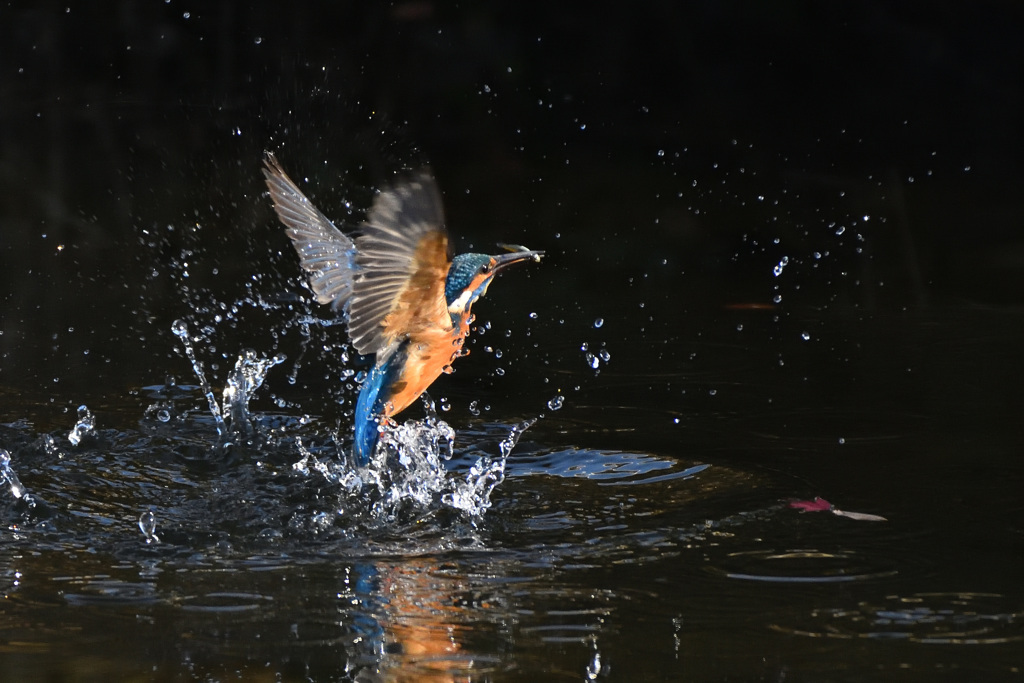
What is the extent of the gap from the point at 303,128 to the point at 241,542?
6.56 m

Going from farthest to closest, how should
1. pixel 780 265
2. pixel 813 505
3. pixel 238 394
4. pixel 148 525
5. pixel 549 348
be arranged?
1. pixel 780 265
2. pixel 549 348
3. pixel 238 394
4. pixel 813 505
5. pixel 148 525

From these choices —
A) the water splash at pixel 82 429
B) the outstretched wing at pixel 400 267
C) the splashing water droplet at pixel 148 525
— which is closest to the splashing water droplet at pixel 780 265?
the outstretched wing at pixel 400 267

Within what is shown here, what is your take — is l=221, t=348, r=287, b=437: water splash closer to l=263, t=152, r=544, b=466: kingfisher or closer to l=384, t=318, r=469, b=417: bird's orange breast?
l=263, t=152, r=544, b=466: kingfisher

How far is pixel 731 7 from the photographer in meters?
9.63

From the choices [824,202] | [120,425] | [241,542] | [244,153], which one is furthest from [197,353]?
[244,153]

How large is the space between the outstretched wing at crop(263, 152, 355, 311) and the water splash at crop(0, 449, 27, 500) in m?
0.92

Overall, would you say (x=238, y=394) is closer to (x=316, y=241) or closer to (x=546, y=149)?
(x=316, y=241)

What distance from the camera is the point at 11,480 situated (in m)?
3.46

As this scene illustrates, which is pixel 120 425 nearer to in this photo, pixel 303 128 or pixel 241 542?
pixel 241 542

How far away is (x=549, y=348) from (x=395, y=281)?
6.01ft

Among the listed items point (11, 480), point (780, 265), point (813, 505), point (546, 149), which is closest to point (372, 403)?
point (11, 480)

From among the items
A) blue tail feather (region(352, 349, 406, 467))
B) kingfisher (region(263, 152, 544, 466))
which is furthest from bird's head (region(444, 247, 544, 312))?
blue tail feather (region(352, 349, 406, 467))

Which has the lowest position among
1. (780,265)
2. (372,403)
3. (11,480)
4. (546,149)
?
A: (11,480)

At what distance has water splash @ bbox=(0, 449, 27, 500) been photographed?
3.41m
